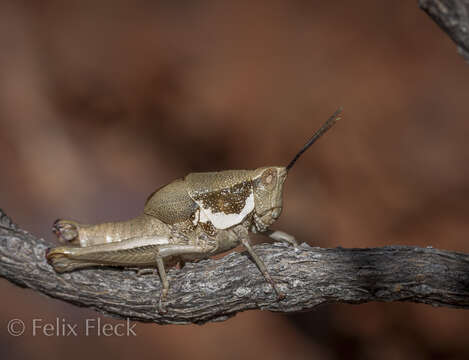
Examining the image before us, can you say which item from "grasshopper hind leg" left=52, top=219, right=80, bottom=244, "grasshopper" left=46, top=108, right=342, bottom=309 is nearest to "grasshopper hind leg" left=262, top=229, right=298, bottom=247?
"grasshopper" left=46, top=108, right=342, bottom=309

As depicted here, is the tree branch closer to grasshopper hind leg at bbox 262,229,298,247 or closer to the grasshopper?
the grasshopper

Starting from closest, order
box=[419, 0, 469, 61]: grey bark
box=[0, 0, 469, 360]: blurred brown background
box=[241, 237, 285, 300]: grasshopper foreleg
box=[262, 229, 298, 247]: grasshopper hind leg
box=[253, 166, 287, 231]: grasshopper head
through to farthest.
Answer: box=[419, 0, 469, 61]: grey bark → box=[241, 237, 285, 300]: grasshopper foreleg → box=[253, 166, 287, 231]: grasshopper head → box=[262, 229, 298, 247]: grasshopper hind leg → box=[0, 0, 469, 360]: blurred brown background

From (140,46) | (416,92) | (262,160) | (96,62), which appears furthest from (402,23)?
(96,62)


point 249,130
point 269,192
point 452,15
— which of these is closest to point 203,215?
point 269,192

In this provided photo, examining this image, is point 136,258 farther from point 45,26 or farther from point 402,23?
point 45,26

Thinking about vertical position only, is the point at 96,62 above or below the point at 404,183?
above

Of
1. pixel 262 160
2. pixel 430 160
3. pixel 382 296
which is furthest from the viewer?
pixel 262 160

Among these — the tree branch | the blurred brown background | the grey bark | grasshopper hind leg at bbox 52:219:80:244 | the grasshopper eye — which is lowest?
the tree branch
